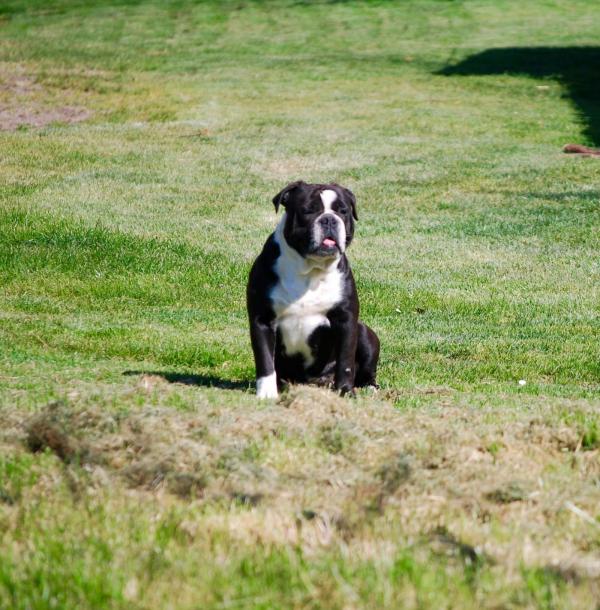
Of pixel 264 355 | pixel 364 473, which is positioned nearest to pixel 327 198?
pixel 264 355

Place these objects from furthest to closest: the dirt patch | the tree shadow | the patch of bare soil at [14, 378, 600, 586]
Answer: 1. the tree shadow
2. the dirt patch
3. the patch of bare soil at [14, 378, 600, 586]

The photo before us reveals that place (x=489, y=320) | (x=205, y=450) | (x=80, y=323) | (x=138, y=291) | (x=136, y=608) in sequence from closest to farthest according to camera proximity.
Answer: (x=136, y=608), (x=205, y=450), (x=80, y=323), (x=489, y=320), (x=138, y=291)

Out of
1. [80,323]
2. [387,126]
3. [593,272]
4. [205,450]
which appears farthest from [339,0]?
[205,450]

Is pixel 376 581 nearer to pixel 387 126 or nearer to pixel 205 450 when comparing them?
pixel 205 450

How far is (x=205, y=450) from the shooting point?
5.45 metres

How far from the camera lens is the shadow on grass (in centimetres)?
858

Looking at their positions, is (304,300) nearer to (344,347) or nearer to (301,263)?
(301,263)

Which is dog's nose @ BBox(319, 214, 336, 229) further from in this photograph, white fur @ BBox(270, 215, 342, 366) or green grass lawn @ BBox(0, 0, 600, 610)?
green grass lawn @ BBox(0, 0, 600, 610)

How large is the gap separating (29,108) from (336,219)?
71.8 ft

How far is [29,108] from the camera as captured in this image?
28000mm

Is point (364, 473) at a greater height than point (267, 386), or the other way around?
point (364, 473)

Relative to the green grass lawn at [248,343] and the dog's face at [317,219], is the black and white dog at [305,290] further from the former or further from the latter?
the green grass lawn at [248,343]

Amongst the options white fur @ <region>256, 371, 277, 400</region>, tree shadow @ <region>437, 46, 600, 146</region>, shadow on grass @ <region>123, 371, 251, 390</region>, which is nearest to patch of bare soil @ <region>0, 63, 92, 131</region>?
tree shadow @ <region>437, 46, 600, 146</region>

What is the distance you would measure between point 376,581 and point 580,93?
2928 centimetres
